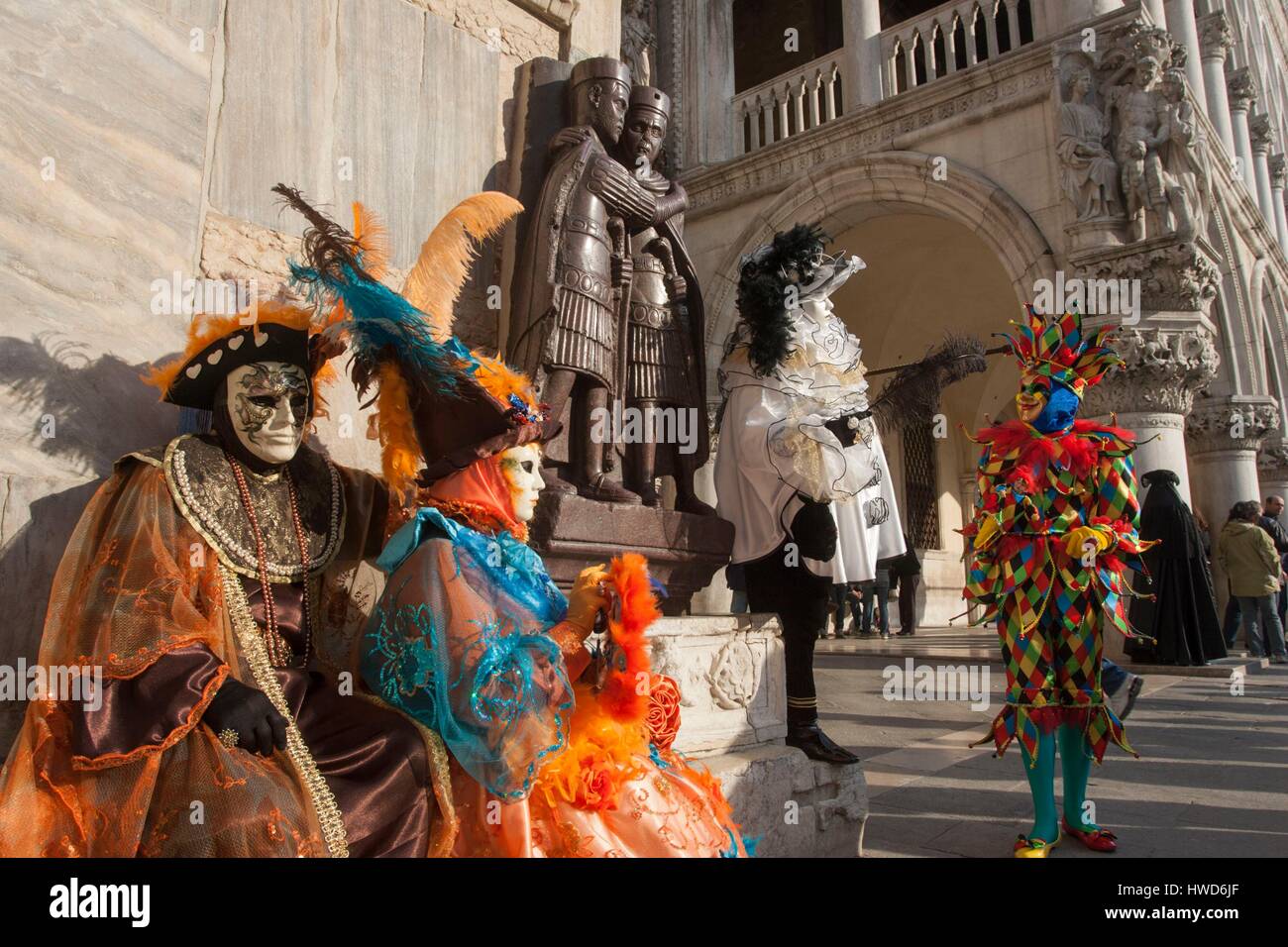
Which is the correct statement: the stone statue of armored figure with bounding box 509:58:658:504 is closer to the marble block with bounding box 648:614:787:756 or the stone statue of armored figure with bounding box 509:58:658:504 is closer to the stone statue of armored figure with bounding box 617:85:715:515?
the stone statue of armored figure with bounding box 617:85:715:515

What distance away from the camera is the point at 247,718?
5.93ft

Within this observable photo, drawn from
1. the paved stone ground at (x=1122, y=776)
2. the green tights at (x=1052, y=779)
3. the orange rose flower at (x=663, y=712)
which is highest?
the orange rose flower at (x=663, y=712)

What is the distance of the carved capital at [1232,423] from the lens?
38.3ft

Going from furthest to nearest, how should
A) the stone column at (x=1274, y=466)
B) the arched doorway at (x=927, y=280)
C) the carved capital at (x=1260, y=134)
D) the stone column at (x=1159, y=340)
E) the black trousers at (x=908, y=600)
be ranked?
the carved capital at (x=1260, y=134)
the stone column at (x=1274, y=466)
the black trousers at (x=908, y=600)
the arched doorway at (x=927, y=280)
the stone column at (x=1159, y=340)

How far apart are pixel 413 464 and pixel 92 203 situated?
3.99ft

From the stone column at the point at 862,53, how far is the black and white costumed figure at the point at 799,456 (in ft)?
30.1

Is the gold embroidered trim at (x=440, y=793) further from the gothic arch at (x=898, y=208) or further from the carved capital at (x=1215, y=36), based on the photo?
the carved capital at (x=1215, y=36)

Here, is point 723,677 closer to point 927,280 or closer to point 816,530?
point 816,530

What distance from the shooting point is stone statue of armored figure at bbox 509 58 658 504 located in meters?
3.20

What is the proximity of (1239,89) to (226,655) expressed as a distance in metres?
19.4

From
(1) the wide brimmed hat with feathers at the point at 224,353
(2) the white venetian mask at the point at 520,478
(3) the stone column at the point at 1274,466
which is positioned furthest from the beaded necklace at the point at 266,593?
(3) the stone column at the point at 1274,466

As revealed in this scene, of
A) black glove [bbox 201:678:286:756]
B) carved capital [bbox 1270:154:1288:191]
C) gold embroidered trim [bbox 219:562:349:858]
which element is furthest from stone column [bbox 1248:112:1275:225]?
Answer: black glove [bbox 201:678:286:756]
